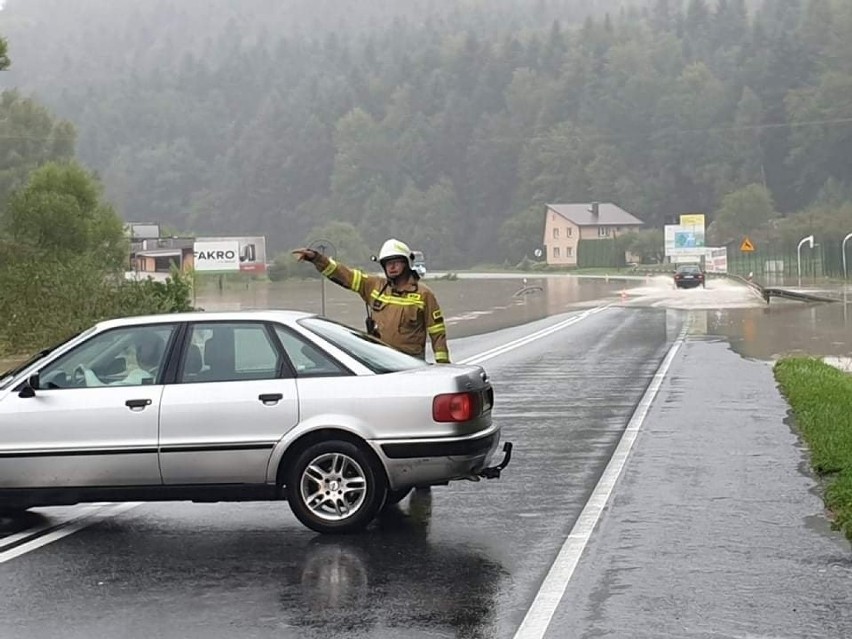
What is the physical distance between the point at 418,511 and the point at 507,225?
14369 centimetres

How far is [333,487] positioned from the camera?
8711 mm

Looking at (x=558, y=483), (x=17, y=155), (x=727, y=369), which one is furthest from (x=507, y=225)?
(x=558, y=483)

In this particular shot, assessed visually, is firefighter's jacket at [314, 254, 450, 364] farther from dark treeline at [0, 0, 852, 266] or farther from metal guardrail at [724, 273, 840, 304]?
dark treeline at [0, 0, 852, 266]

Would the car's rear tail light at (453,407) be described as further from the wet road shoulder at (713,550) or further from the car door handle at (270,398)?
the wet road shoulder at (713,550)

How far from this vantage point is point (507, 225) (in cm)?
15262

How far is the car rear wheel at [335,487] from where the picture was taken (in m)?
8.64

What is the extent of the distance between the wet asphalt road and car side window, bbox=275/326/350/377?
1036 millimetres

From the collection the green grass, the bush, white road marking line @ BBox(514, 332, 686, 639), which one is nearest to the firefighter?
white road marking line @ BBox(514, 332, 686, 639)

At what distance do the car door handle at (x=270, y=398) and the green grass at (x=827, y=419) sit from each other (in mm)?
3579

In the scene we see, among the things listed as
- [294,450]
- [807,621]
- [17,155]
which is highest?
[17,155]

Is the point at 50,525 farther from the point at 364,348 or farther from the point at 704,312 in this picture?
the point at 704,312

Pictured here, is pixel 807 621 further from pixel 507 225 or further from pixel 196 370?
pixel 507 225

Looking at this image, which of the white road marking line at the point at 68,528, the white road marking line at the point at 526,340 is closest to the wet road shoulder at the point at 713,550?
the white road marking line at the point at 68,528

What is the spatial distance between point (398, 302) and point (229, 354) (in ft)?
6.03
